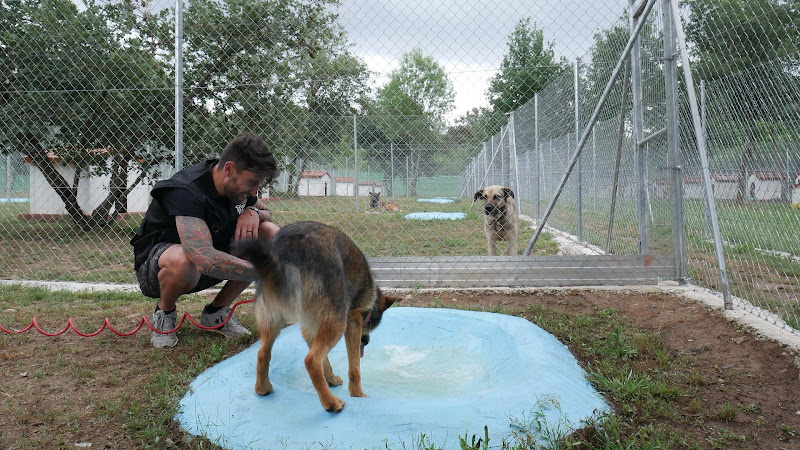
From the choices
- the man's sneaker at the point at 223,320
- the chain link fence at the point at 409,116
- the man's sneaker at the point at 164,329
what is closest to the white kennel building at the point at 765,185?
the chain link fence at the point at 409,116

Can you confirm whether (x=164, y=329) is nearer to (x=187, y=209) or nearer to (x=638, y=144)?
(x=187, y=209)

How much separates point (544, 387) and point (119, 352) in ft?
9.99

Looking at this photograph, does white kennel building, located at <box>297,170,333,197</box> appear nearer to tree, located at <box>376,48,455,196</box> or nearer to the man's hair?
tree, located at <box>376,48,455,196</box>

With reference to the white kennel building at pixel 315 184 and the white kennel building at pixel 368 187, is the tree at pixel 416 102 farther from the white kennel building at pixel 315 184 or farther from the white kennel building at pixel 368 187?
the white kennel building at pixel 368 187

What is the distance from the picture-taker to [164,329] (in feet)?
12.6

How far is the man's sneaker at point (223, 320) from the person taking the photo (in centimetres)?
403

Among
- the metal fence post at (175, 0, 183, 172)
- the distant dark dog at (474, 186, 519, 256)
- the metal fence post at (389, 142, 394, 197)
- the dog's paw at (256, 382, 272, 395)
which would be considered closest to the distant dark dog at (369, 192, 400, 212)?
the metal fence post at (389, 142, 394, 197)

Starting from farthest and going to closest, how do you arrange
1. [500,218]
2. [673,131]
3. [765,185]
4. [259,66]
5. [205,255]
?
[500,218], [259,66], [673,131], [765,185], [205,255]

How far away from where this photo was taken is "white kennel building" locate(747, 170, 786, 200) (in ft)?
13.7

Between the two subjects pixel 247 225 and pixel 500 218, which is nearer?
pixel 247 225

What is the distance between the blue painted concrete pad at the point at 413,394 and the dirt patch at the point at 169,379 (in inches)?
8.4

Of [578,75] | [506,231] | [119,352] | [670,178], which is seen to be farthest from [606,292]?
[119,352]

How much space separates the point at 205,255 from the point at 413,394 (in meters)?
1.66

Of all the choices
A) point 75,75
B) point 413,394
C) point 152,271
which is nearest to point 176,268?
point 152,271
